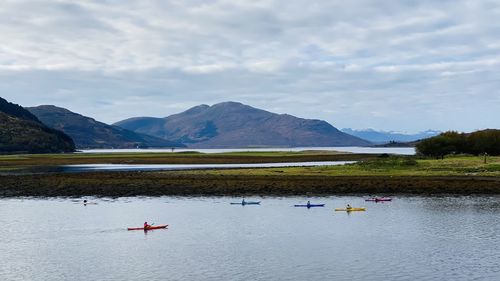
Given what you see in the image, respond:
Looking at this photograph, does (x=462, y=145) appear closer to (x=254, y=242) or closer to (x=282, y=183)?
(x=282, y=183)

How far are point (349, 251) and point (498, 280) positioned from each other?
42.0 feet

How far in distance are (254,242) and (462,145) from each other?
13090 centimetres

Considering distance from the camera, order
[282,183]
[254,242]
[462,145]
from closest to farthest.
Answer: [254,242]
[282,183]
[462,145]

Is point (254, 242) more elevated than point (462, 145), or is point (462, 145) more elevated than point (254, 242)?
point (462, 145)

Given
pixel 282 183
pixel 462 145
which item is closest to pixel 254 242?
pixel 282 183

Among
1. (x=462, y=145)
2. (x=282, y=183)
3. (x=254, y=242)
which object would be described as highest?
(x=462, y=145)

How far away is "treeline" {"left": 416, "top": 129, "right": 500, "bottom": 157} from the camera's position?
512ft

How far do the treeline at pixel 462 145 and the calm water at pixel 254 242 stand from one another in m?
79.4

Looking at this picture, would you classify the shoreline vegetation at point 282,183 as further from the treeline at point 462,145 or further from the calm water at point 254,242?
the treeline at point 462,145

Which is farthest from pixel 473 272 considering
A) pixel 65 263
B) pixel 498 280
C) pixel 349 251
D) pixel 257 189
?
pixel 257 189

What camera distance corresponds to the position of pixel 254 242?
51938 millimetres

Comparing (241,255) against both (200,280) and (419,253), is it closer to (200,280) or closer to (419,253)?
(200,280)

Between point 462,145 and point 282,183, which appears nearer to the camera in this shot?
point 282,183

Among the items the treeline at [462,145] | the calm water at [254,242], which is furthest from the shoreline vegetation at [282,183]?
the treeline at [462,145]
